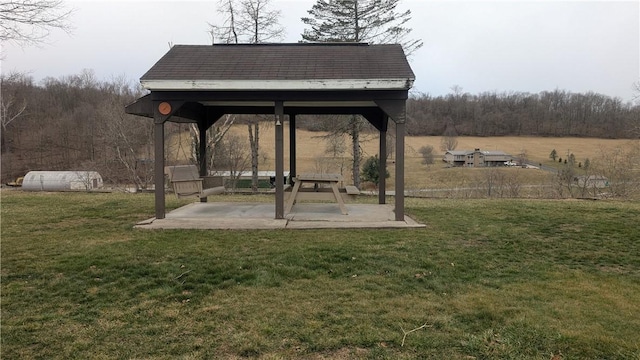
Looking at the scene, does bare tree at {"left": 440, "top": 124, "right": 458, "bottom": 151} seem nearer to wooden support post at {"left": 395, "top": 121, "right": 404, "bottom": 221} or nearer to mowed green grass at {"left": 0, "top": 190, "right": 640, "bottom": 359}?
wooden support post at {"left": 395, "top": 121, "right": 404, "bottom": 221}

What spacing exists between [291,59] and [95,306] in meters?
5.22

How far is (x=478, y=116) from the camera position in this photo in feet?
225

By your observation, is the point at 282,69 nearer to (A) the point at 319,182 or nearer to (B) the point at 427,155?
(A) the point at 319,182

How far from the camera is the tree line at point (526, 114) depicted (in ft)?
207

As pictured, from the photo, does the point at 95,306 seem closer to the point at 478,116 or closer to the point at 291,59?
the point at 291,59

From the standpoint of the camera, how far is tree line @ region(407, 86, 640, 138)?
63.2 metres

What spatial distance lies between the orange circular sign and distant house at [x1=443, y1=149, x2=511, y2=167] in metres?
48.7

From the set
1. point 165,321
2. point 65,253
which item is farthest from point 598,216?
point 65,253

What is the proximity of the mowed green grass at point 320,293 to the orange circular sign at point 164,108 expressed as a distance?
1921 mm

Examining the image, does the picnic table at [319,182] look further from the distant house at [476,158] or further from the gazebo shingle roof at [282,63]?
the distant house at [476,158]

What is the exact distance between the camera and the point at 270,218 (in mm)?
7031

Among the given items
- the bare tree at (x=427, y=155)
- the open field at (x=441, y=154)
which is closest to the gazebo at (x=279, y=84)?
the open field at (x=441, y=154)

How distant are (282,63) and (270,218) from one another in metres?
2.69

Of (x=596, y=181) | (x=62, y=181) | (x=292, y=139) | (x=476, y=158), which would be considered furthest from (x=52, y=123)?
(x=476, y=158)
